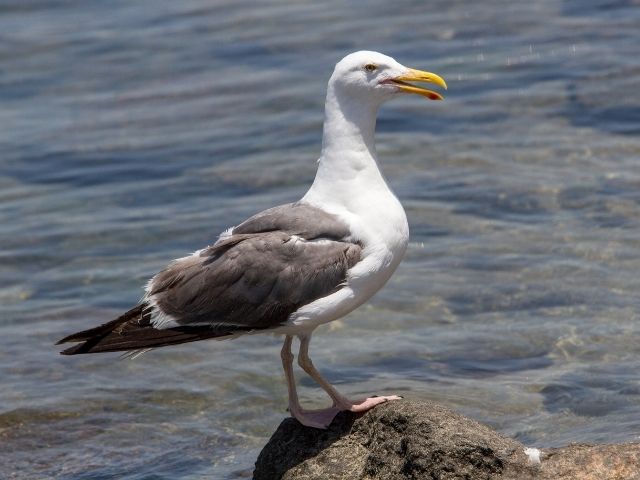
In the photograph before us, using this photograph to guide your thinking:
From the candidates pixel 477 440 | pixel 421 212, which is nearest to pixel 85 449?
pixel 477 440

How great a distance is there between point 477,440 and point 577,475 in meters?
0.47

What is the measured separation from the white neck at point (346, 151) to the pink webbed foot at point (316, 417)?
1096 mm

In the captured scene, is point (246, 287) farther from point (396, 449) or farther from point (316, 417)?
point (396, 449)

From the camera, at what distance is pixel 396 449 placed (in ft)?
19.1

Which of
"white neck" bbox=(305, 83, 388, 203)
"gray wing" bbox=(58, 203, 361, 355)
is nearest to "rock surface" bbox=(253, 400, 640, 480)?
"gray wing" bbox=(58, 203, 361, 355)

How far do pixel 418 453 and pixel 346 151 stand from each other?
5.69 feet

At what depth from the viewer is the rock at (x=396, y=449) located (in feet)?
18.3

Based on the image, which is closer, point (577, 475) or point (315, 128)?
point (577, 475)

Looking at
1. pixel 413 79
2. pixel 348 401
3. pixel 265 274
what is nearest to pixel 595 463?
pixel 348 401

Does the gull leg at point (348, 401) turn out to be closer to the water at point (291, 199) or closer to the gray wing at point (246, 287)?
the gray wing at point (246, 287)

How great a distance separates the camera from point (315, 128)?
13.8 meters

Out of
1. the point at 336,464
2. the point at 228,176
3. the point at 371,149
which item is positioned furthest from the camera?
the point at 228,176

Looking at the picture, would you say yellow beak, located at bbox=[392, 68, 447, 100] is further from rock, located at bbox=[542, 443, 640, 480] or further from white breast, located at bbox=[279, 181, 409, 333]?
rock, located at bbox=[542, 443, 640, 480]

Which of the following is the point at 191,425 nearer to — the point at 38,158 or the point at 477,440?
the point at 477,440
